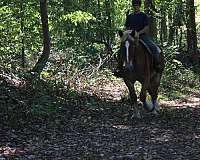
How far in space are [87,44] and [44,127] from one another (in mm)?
10442

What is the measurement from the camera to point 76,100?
12609mm

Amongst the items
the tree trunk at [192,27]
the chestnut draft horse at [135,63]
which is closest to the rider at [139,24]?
the chestnut draft horse at [135,63]

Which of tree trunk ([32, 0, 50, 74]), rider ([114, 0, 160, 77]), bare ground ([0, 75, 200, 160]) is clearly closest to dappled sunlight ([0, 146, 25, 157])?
bare ground ([0, 75, 200, 160])

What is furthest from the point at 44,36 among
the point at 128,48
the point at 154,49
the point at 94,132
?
the point at 94,132

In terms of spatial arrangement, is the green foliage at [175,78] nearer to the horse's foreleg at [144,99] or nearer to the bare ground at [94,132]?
the bare ground at [94,132]

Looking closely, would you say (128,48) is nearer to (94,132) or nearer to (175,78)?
(94,132)

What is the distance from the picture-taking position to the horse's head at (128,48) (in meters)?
10.4

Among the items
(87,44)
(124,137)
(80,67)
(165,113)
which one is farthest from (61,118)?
(87,44)

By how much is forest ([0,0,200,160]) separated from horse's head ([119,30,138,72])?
1.38 m

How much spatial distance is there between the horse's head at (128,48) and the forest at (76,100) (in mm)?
1379

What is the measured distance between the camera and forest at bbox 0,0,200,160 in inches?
309

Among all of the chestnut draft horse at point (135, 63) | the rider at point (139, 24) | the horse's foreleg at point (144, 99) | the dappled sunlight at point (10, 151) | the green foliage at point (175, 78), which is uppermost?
the rider at point (139, 24)

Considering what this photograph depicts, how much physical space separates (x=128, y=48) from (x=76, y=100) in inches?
116

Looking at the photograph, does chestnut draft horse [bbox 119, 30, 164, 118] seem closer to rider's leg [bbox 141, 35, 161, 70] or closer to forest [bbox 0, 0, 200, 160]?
rider's leg [bbox 141, 35, 161, 70]
